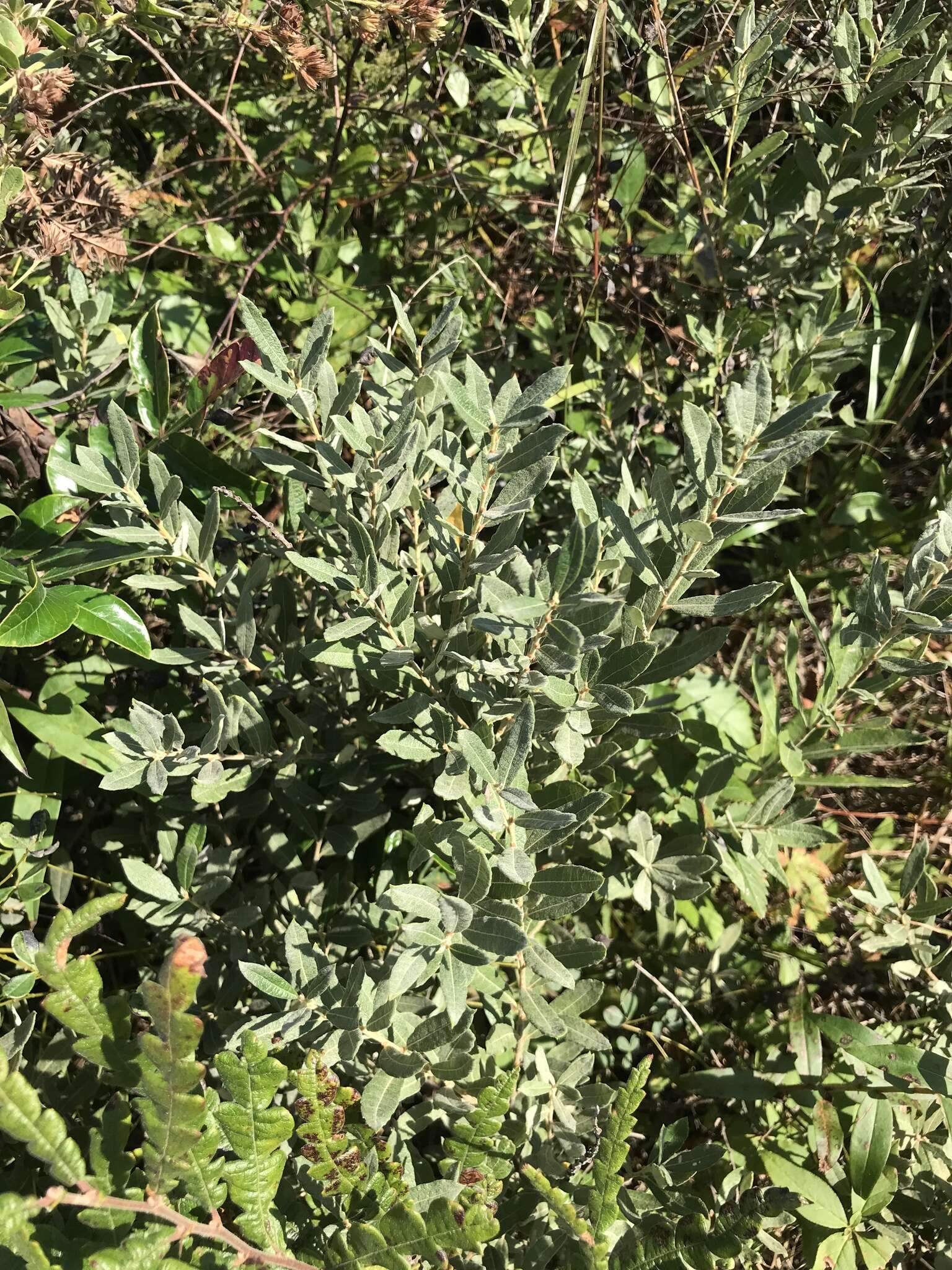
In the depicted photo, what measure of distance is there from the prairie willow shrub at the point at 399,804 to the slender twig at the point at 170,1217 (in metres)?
0.01

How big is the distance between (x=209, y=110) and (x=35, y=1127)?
5.98 ft

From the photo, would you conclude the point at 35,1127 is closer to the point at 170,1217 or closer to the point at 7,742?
the point at 170,1217

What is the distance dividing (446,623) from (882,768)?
1447 millimetres

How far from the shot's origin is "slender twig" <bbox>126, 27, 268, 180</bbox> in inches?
76.1

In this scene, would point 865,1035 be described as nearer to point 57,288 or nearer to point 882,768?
point 882,768

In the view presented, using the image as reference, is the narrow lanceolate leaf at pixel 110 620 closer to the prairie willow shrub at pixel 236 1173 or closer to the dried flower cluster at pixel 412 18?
the prairie willow shrub at pixel 236 1173

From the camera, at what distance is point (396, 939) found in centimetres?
167

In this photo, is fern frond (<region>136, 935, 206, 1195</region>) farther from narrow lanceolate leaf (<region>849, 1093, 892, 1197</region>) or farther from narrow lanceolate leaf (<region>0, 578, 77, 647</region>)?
narrow lanceolate leaf (<region>849, 1093, 892, 1197</region>)

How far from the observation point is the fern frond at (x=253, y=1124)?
105 centimetres

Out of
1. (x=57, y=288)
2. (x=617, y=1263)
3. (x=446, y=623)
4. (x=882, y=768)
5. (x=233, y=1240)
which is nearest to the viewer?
(x=233, y=1240)

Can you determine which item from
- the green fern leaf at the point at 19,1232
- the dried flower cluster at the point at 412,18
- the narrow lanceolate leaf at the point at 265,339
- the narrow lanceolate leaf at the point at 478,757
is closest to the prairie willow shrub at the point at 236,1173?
the green fern leaf at the point at 19,1232

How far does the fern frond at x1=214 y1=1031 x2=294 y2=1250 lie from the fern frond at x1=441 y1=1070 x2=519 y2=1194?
0.26 m

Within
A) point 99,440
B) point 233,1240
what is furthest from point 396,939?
point 99,440

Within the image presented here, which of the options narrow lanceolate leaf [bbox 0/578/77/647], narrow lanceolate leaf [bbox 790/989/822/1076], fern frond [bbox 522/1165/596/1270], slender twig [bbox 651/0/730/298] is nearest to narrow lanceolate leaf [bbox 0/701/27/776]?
narrow lanceolate leaf [bbox 0/578/77/647]
